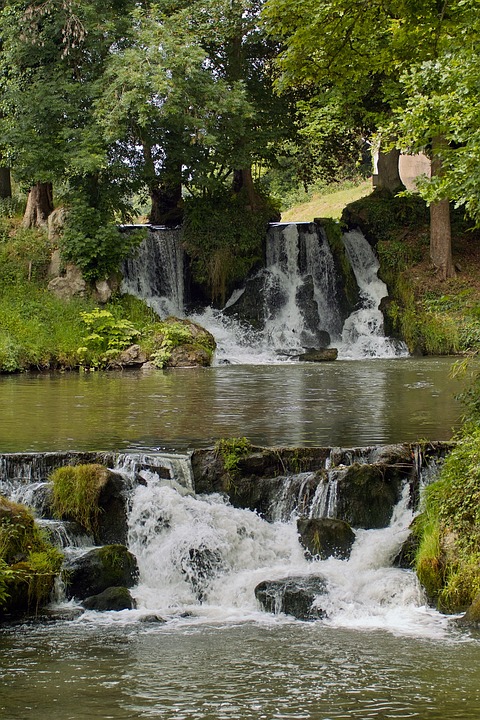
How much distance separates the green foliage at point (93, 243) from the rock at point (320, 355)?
5201mm

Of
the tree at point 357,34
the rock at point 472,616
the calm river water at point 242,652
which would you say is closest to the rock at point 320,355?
the tree at point 357,34

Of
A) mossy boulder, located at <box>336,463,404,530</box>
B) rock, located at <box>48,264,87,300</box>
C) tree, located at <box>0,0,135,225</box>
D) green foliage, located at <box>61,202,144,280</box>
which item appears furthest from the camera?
rock, located at <box>48,264,87,300</box>

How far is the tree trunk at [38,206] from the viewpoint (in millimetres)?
26297

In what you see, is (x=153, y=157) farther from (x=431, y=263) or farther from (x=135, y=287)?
(x=431, y=263)

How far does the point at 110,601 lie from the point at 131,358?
14.0 m

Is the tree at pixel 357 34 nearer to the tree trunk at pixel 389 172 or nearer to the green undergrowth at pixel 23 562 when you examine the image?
the green undergrowth at pixel 23 562

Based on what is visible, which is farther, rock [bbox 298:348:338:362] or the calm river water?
rock [bbox 298:348:338:362]

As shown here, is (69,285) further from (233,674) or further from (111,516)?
(233,674)

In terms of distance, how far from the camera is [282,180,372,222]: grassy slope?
151 ft

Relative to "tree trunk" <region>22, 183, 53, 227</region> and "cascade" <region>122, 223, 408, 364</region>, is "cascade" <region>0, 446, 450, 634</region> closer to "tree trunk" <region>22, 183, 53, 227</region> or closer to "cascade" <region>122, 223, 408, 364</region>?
"cascade" <region>122, 223, 408, 364</region>

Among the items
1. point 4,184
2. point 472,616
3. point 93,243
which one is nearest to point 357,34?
point 93,243

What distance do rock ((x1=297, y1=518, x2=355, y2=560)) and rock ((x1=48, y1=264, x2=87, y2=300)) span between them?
16.0 m

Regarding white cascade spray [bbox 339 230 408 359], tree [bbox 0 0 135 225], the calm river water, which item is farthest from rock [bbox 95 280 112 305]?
the calm river water

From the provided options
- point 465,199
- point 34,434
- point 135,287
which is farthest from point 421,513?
point 135,287
